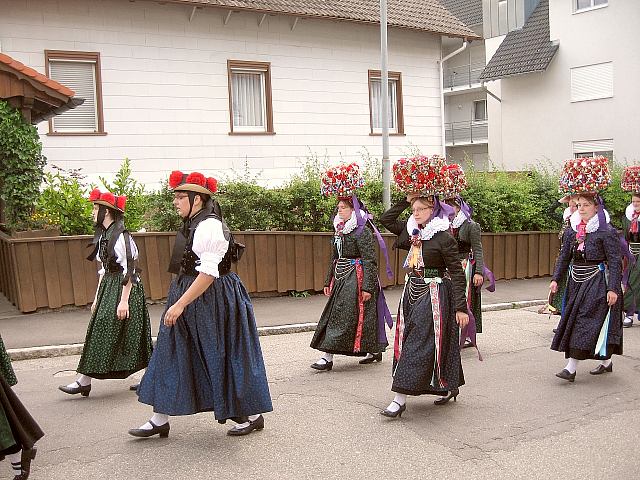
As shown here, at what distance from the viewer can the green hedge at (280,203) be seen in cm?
1191

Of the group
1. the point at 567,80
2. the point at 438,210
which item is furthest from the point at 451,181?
the point at 567,80

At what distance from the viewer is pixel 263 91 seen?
17.7m

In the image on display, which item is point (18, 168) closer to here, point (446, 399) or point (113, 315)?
point (113, 315)

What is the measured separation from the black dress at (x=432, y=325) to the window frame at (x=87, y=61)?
1043 centimetres

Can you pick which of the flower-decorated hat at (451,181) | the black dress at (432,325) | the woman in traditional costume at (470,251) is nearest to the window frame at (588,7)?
the woman in traditional costume at (470,251)

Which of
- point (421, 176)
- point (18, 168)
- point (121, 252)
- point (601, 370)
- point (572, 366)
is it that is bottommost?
point (601, 370)

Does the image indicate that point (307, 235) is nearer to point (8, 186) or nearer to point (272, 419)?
point (8, 186)

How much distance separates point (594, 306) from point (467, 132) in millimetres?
30504

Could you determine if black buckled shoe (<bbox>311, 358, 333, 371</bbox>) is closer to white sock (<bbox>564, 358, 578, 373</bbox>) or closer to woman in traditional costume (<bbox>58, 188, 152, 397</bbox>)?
woman in traditional costume (<bbox>58, 188, 152, 397</bbox>)

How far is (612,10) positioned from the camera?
25.2 metres

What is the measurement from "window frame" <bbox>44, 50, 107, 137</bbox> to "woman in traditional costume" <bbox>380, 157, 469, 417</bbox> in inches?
401

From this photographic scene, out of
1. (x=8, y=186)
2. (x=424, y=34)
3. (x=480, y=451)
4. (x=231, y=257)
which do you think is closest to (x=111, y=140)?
(x=8, y=186)

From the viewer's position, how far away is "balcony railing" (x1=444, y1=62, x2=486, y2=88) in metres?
36.4

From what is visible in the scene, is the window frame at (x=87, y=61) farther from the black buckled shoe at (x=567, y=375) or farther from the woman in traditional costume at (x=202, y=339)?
the black buckled shoe at (x=567, y=375)
